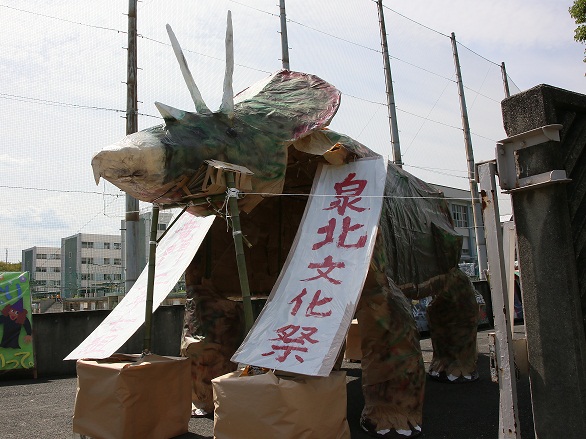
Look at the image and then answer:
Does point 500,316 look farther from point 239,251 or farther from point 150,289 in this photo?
point 150,289

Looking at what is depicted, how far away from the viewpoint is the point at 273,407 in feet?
11.0

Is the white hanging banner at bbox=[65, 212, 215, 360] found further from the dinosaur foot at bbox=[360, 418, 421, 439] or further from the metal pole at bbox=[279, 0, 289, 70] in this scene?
the metal pole at bbox=[279, 0, 289, 70]

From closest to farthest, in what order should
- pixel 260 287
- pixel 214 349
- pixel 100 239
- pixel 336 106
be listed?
pixel 336 106, pixel 214 349, pixel 260 287, pixel 100 239

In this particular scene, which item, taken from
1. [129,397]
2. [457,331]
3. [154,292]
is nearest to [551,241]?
[129,397]

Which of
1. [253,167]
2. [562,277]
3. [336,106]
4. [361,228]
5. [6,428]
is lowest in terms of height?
[6,428]

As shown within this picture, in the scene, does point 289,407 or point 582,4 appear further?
point 582,4

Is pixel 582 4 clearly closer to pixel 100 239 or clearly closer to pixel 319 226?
pixel 319 226

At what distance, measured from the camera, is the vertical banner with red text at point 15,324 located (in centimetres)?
807

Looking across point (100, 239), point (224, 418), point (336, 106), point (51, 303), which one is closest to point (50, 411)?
point (224, 418)

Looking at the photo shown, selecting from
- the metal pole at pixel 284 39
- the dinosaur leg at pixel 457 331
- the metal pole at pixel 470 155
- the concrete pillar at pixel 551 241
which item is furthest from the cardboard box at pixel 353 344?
the metal pole at pixel 470 155

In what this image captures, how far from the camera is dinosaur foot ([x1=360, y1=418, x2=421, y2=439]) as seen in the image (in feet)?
14.4

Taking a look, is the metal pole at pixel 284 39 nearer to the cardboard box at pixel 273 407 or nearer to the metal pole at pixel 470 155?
the metal pole at pixel 470 155

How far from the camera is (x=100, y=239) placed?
11570mm

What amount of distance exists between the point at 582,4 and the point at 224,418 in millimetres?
10170
